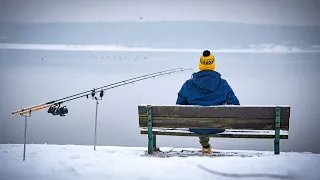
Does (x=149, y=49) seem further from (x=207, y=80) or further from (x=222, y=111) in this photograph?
(x=222, y=111)

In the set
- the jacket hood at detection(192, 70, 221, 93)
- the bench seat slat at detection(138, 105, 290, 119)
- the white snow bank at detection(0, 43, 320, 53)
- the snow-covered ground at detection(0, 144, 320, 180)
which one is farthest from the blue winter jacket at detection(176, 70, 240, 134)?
the white snow bank at detection(0, 43, 320, 53)

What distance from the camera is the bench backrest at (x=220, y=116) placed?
133 inches

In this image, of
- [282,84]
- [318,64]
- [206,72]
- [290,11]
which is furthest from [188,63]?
[290,11]

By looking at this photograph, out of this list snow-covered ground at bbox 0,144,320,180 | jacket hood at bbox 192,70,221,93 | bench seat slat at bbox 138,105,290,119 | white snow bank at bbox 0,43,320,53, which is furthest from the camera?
white snow bank at bbox 0,43,320,53

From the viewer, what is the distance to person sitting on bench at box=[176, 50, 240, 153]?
3.63 meters

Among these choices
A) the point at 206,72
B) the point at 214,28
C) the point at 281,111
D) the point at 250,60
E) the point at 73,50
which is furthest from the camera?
the point at 214,28

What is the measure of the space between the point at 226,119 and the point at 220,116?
2.8 inches

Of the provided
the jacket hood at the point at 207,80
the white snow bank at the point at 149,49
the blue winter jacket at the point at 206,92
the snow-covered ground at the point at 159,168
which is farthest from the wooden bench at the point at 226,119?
the white snow bank at the point at 149,49

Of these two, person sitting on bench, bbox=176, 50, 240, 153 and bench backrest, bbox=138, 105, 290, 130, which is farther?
person sitting on bench, bbox=176, 50, 240, 153

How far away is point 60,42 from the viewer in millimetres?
25609

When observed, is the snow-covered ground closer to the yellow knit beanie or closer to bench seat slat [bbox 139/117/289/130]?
bench seat slat [bbox 139/117/289/130]

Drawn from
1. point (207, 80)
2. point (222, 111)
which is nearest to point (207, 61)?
point (207, 80)

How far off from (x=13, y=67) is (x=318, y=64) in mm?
15011

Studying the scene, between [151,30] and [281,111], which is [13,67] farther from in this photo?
[151,30]
